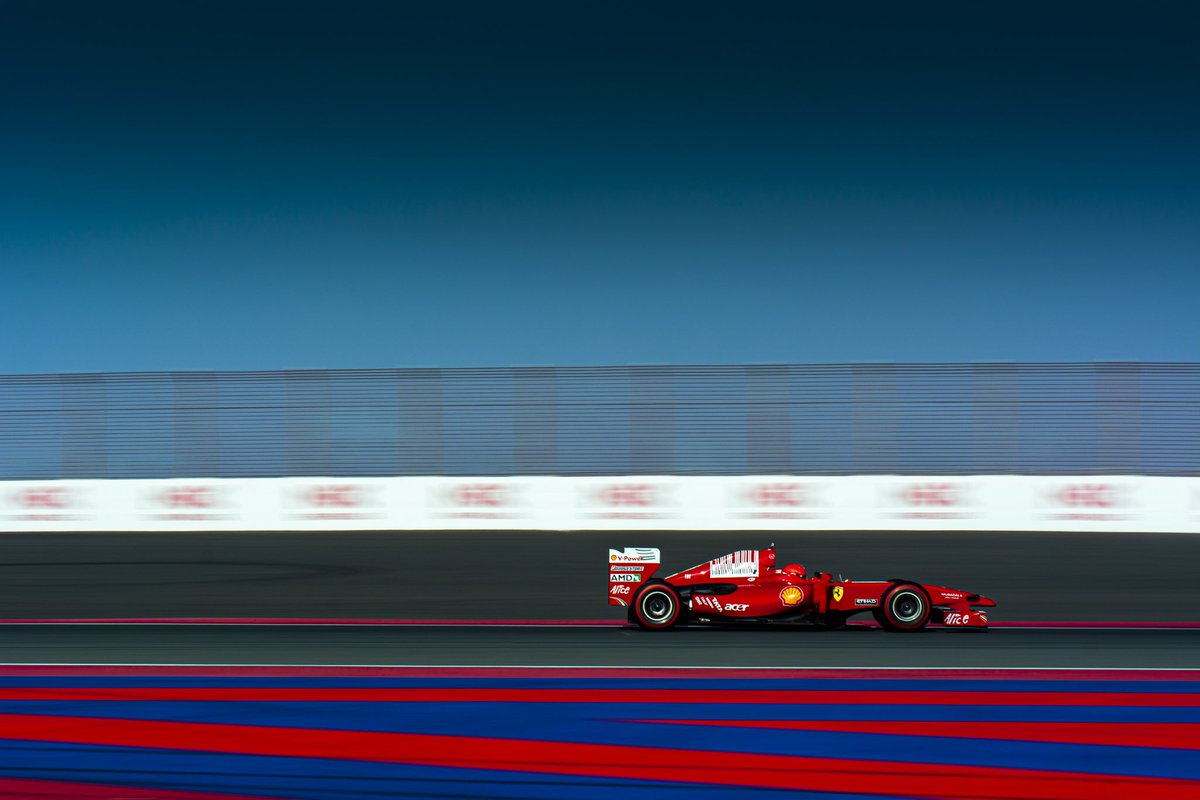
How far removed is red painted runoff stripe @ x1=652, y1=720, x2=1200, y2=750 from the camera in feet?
17.7

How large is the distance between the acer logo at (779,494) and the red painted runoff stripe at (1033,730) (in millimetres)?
9978

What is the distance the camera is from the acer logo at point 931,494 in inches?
614

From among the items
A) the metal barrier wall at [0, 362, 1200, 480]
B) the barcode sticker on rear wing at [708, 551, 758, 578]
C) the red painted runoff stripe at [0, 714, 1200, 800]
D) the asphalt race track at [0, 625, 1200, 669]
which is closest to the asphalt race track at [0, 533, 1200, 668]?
the asphalt race track at [0, 625, 1200, 669]

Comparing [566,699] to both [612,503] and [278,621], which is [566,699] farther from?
[612,503]

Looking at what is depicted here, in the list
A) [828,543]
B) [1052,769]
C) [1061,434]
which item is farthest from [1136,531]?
[1052,769]

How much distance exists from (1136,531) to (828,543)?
14.0ft

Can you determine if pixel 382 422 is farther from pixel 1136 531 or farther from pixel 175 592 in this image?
pixel 1136 531

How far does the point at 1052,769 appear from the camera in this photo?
16.4ft

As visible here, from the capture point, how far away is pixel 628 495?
52.3 ft

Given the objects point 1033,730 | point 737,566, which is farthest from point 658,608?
point 1033,730

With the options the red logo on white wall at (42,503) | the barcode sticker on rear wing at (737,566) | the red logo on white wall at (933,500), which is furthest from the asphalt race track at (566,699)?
the red logo on white wall at (42,503)

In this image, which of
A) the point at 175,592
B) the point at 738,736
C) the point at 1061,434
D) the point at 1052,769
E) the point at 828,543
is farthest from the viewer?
the point at 1061,434

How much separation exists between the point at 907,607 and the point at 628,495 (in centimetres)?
858

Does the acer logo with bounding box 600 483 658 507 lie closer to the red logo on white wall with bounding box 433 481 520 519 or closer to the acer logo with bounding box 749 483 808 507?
the red logo on white wall with bounding box 433 481 520 519
